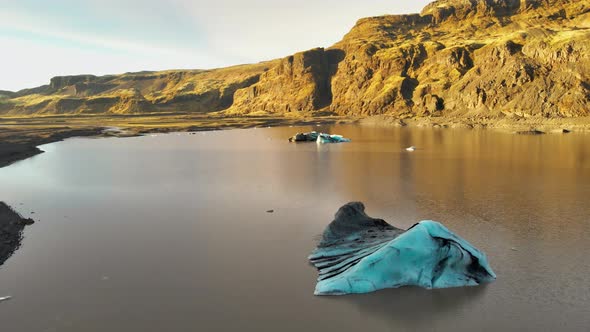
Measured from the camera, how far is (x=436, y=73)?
114m

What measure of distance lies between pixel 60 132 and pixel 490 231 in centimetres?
7578

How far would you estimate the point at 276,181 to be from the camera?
29438mm

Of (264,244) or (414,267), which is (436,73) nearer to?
(264,244)

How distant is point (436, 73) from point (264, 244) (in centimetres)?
10796

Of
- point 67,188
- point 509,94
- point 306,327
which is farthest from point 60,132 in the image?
point 509,94

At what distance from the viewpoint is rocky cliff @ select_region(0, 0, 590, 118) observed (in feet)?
284

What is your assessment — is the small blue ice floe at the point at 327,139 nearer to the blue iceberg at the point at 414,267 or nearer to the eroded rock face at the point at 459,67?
the blue iceberg at the point at 414,267

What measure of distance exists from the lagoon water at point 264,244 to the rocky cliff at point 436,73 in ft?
203

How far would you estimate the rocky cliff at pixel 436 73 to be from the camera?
86562 millimetres

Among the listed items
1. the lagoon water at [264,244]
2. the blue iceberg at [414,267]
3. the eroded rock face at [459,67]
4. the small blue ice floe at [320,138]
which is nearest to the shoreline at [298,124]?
the eroded rock face at [459,67]

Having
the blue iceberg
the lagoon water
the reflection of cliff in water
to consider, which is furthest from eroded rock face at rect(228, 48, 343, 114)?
the blue iceberg

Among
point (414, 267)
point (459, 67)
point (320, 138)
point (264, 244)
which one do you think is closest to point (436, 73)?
point (459, 67)

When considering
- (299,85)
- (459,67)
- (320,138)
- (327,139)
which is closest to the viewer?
(320,138)

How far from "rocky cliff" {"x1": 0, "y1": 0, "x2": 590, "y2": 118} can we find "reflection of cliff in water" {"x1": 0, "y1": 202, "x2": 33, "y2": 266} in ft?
271
